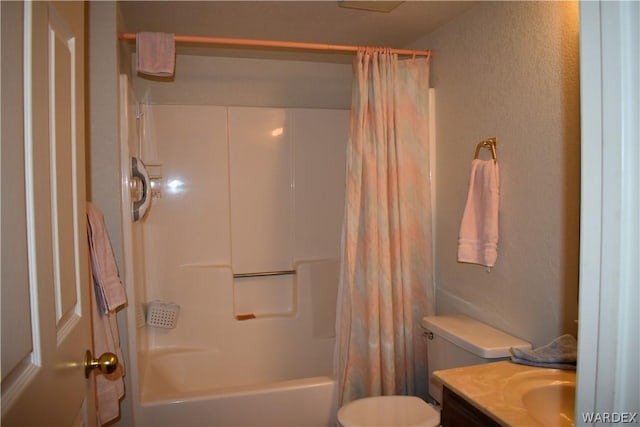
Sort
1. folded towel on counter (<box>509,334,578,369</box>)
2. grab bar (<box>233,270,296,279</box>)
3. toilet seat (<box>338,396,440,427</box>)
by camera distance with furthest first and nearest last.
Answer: grab bar (<box>233,270,296,279</box>) → toilet seat (<box>338,396,440,427</box>) → folded towel on counter (<box>509,334,578,369</box>)

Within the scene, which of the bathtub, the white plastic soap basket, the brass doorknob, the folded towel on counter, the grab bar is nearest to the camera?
the brass doorknob

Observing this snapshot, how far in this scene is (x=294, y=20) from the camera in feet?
7.39

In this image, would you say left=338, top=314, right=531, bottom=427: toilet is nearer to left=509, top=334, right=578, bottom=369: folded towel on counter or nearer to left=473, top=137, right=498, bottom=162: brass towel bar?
left=509, top=334, right=578, bottom=369: folded towel on counter

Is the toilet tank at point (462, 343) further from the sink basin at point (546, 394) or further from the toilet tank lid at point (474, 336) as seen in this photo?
the sink basin at point (546, 394)

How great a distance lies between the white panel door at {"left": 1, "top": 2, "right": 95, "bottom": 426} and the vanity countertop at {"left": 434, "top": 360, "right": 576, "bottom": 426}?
1002mm

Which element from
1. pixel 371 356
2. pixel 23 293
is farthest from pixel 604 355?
pixel 371 356

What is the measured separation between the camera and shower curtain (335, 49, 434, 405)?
83.1 inches

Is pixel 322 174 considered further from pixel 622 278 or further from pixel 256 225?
pixel 622 278

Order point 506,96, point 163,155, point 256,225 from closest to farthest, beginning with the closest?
point 506,96, point 163,155, point 256,225

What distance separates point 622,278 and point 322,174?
8.62 feet

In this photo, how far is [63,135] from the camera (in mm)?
815

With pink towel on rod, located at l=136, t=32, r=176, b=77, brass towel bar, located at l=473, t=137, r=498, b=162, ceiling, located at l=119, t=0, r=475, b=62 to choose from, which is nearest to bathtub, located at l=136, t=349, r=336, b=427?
brass towel bar, located at l=473, t=137, r=498, b=162

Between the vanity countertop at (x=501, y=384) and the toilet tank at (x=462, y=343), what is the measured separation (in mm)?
150

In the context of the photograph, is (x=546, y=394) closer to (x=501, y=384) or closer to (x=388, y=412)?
(x=501, y=384)
